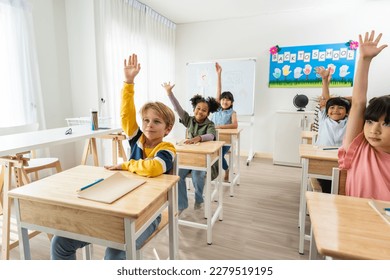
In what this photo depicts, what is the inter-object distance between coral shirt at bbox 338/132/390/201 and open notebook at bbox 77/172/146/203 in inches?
38.6

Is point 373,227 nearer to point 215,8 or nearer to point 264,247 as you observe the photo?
point 264,247

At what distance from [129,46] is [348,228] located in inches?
151

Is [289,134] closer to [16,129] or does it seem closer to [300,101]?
[300,101]

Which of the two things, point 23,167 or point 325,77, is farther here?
point 325,77

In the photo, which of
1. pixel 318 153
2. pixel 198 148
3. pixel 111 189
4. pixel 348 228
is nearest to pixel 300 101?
pixel 318 153

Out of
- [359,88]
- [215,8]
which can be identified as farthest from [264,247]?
[215,8]

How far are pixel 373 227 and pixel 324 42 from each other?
171 inches

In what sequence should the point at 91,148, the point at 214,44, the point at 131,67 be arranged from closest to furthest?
the point at 131,67 < the point at 91,148 < the point at 214,44

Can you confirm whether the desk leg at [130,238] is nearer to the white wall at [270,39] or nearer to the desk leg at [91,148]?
the desk leg at [91,148]

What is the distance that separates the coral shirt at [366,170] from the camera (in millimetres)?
1075

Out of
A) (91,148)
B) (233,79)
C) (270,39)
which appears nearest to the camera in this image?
(91,148)

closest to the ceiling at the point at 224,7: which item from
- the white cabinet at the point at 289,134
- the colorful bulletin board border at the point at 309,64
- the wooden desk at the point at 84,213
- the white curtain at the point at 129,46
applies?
the white curtain at the point at 129,46

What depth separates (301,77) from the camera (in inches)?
A: 174

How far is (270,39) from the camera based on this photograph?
4539mm
